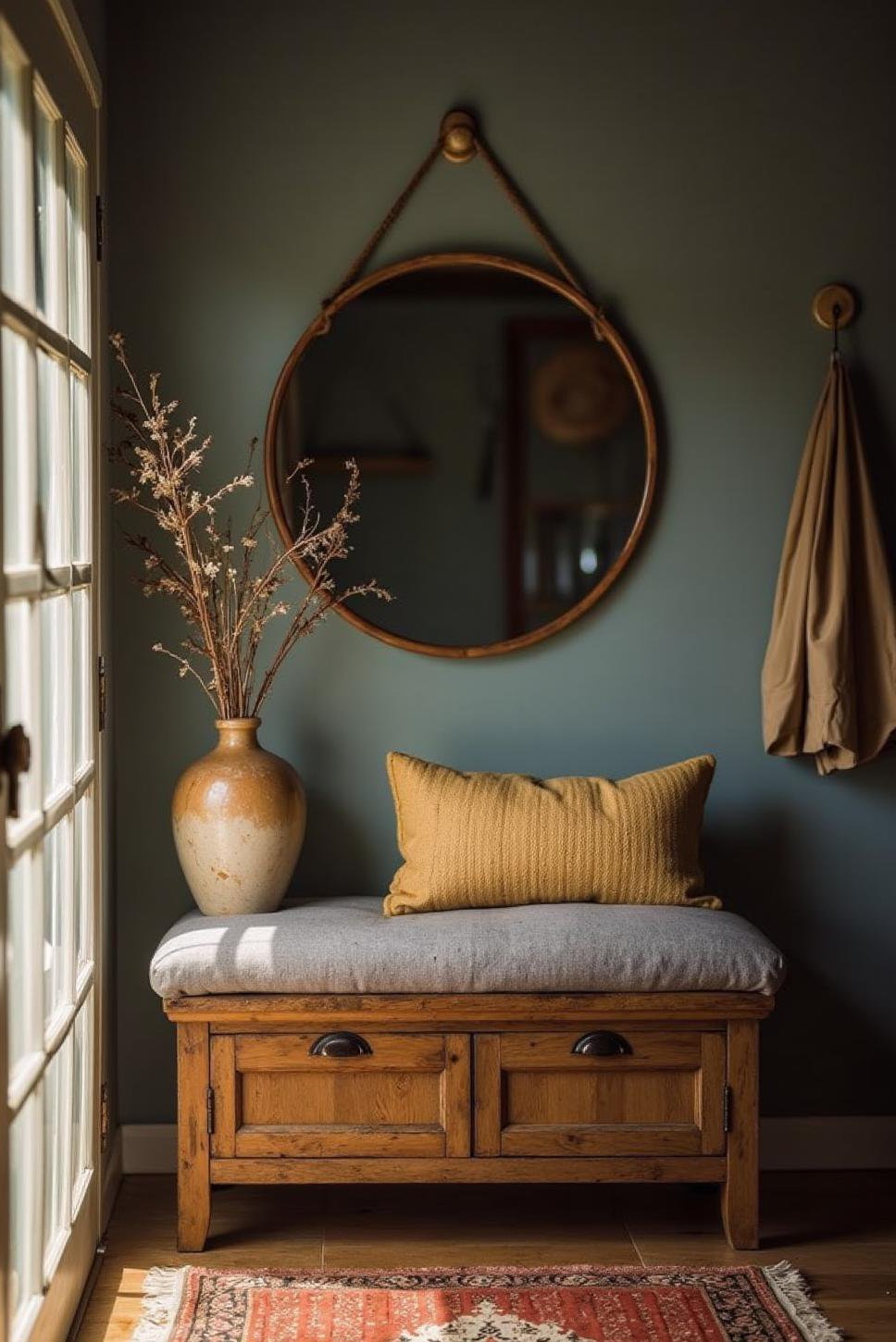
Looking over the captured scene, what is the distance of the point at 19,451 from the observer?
217cm

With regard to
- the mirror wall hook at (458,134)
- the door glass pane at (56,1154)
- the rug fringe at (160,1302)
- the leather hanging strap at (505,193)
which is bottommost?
the rug fringe at (160,1302)

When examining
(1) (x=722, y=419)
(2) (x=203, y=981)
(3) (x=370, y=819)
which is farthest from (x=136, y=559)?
(1) (x=722, y=419)

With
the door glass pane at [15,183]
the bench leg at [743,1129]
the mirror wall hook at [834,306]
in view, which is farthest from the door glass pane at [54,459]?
the mirror wall hook at [834,306]

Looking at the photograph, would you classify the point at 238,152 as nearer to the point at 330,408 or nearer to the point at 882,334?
the point at 330,408

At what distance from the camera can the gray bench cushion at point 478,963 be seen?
2.86m

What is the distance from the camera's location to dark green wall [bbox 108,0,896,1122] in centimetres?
334

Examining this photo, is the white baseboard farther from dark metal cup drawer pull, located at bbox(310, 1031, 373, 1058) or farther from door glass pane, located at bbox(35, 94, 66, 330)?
door glass pane, located at bbox(35, 94, 66, 330)

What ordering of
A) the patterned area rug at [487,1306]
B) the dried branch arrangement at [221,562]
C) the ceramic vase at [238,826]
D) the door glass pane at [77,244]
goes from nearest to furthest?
the patterned area rug at [487,1306]
the door glass pane at [77,244]
the ceramic vase at [238,826]
the dried branch arrangement at [221,562]

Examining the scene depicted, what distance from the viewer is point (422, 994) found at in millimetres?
2885

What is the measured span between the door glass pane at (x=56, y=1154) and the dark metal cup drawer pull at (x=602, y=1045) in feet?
3.17

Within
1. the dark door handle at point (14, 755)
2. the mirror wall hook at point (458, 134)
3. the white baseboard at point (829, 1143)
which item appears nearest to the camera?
the dark door handle at point (14, 755)

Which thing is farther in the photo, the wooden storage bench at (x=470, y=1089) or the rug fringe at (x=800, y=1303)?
the wooden storage bench at (x=470, y=1089)

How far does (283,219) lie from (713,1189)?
2.33 m

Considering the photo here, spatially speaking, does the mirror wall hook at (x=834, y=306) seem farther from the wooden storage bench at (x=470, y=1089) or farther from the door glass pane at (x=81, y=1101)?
the door glass pane at (x=81, y=1101)
